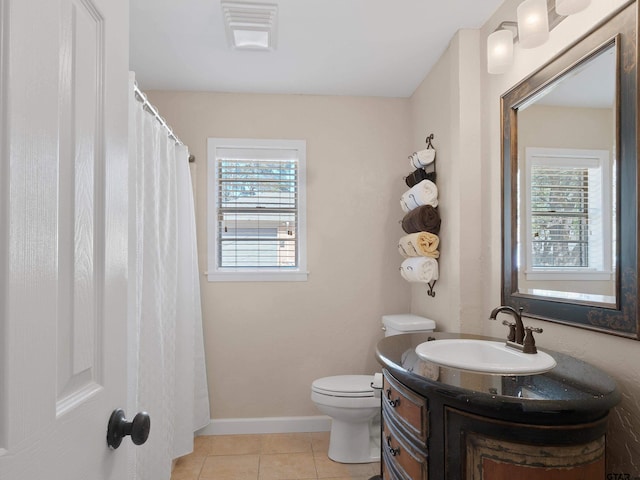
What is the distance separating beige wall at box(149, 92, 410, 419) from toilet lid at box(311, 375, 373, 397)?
31 centimetres

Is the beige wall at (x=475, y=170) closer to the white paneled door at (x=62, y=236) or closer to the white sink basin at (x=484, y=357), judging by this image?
the white sink basin at (x=484, y=357)

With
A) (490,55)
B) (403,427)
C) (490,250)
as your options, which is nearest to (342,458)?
(403,427)

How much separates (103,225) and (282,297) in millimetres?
2269

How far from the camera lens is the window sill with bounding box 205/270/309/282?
2.94m

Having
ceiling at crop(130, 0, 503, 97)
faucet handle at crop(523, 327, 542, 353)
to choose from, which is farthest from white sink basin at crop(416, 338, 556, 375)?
ceiling at crop(130, 0, 503, 97)

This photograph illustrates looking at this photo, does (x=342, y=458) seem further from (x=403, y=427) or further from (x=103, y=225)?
(x=103, y=225)

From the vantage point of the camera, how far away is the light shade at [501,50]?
1722 millimetres

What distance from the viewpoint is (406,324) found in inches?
99.4

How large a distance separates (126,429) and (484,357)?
133 centimetres

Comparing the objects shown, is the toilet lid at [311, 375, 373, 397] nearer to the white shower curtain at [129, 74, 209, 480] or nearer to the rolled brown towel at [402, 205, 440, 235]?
the white shower curtain at [129, 74, 209, 480]

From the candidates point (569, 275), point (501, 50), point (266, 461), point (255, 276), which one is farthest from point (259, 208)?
point (569, 275)

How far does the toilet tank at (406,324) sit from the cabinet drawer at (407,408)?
3.04 feet

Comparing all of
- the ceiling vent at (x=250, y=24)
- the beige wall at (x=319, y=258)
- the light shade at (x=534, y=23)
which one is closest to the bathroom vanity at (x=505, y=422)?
the light shade at (x=534, y=23)

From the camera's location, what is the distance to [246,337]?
9.68 ft
